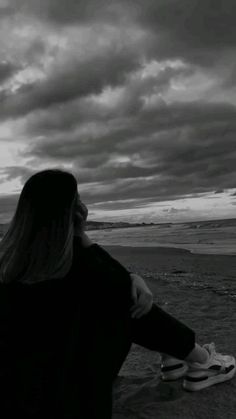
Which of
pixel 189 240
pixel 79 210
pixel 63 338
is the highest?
pixel 79 210

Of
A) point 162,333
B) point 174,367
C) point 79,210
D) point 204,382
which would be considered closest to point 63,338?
point 79,210

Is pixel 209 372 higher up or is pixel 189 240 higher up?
pixel 209 372

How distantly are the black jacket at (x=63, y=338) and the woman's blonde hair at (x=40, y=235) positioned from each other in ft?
0.22

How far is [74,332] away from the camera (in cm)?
210

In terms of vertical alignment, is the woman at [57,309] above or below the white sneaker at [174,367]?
above

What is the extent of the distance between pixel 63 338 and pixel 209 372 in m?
1.36

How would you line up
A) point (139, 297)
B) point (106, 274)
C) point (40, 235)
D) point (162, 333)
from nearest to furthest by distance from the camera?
1. point (40, 235)
2. point (106, 274)
3. point (139, 297)
4. point (162, 333)

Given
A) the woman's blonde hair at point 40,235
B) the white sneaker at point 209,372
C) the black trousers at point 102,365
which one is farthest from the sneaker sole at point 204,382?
the woman's blonde hair at point 40,235

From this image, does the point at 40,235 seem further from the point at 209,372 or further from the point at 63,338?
the point at 209,372

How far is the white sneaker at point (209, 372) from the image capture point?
2.97 metres

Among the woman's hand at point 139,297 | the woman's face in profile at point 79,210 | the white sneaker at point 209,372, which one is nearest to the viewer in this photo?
the woman's face in profile at point 79,210

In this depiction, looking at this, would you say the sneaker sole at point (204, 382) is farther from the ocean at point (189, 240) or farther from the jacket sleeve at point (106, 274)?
the ocean at point (189, 240)

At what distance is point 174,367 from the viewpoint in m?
3.05

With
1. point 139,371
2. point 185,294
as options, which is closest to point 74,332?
point 139,371
